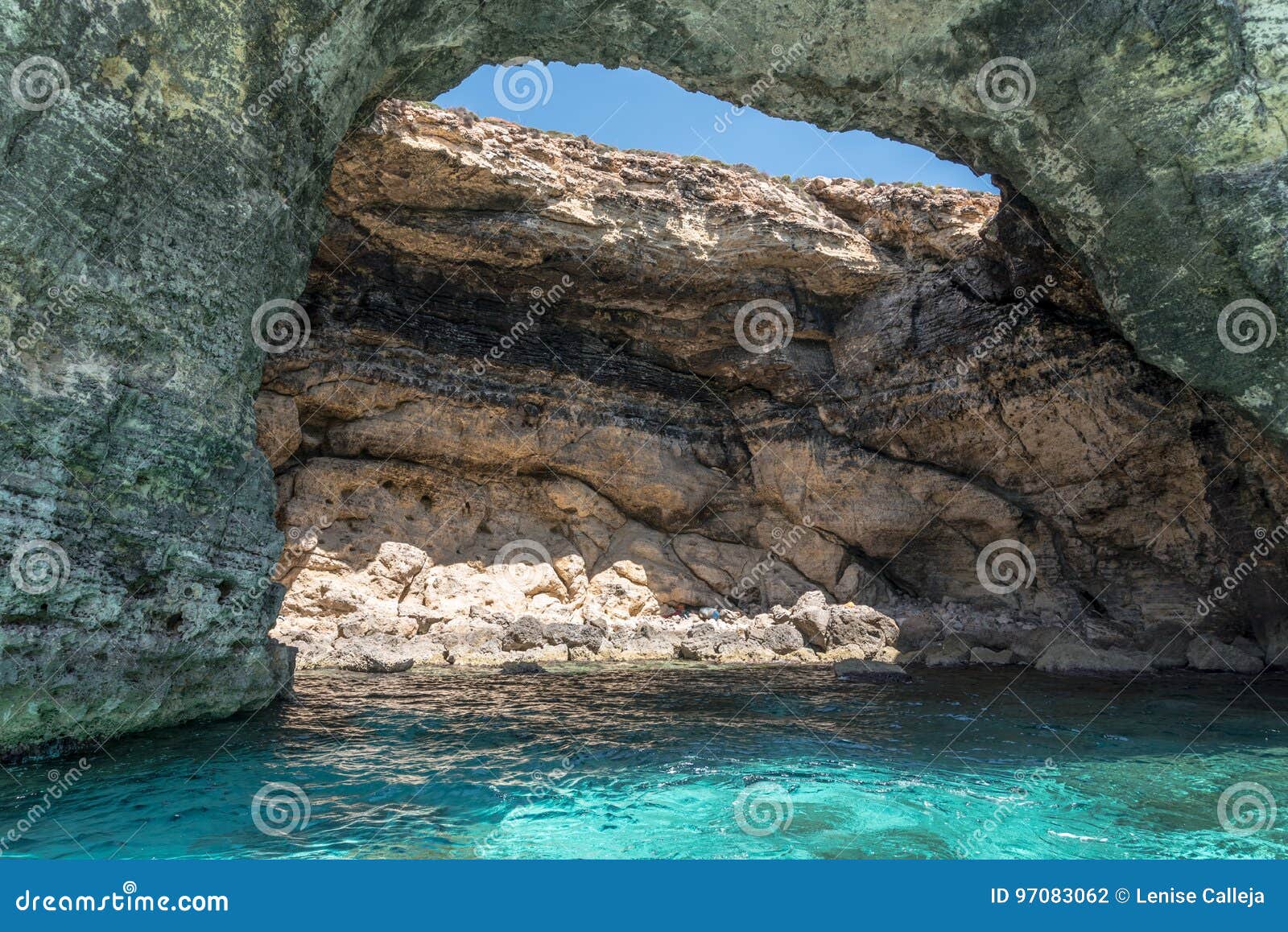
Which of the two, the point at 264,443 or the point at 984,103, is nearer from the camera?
the point at 984,103

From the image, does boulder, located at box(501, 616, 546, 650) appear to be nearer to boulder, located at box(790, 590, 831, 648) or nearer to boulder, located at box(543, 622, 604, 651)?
boulder, located at box(543, 622, 604, 651)

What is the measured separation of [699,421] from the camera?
2211 centimetres

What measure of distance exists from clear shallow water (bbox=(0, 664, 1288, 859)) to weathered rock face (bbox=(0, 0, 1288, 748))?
1420mm

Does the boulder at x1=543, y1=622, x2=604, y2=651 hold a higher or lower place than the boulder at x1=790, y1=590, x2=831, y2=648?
lower

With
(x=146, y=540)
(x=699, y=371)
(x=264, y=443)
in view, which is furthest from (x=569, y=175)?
(x=146, y=540)

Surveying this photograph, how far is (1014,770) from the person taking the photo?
7.35m

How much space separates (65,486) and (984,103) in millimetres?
11207

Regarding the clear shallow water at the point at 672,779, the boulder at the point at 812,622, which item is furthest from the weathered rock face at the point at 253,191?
the boulder at the point at 812,622

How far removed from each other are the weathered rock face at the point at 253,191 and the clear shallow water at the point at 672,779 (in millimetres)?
1420

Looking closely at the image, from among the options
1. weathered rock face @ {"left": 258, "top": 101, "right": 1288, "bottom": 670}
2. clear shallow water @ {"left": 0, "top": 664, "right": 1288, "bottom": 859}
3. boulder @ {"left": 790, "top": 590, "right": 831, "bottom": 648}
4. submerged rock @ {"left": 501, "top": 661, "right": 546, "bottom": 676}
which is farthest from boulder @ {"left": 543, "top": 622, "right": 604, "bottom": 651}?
clear shallow water @ {"left": 0, "top": 664, "right": 1288, "bottom": 859}

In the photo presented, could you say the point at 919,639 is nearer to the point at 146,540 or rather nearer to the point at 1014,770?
the point at 1014,770

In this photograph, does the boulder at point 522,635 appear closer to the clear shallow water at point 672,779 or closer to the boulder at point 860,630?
the clear shallow water at point 672,779

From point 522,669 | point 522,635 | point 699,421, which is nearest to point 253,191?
point 522,669

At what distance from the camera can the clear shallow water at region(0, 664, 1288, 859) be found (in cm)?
522
